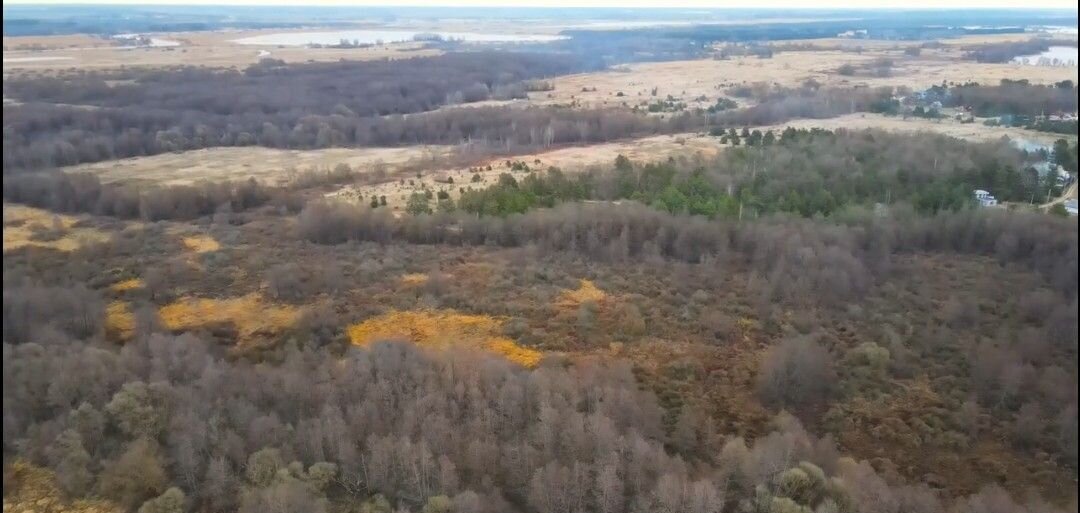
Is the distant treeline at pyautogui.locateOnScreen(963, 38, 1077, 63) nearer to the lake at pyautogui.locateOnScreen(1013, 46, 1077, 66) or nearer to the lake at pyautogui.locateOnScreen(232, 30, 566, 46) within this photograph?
the lake at pyautogui.locateOnScreen(1013, 46, 1077, 66)

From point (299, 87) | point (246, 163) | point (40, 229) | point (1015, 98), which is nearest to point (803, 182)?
point (1015, 98)

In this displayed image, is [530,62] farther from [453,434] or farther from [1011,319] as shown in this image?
[453,434]

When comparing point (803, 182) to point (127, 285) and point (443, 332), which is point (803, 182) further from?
point (127, 285)

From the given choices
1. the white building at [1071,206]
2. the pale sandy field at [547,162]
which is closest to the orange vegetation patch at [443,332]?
the pale sandy field at [547,162]

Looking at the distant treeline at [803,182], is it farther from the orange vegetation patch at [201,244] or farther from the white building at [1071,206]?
the orange vegetation patch at [201,244]

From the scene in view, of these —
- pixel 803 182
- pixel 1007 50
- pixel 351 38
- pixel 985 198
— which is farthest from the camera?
pixel 351 38

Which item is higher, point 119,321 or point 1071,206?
point 1071,206

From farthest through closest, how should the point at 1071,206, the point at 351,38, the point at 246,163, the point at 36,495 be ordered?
the point at 351,38 → the point at 246,163 → the point at 1071,206 → the point at 36,495
